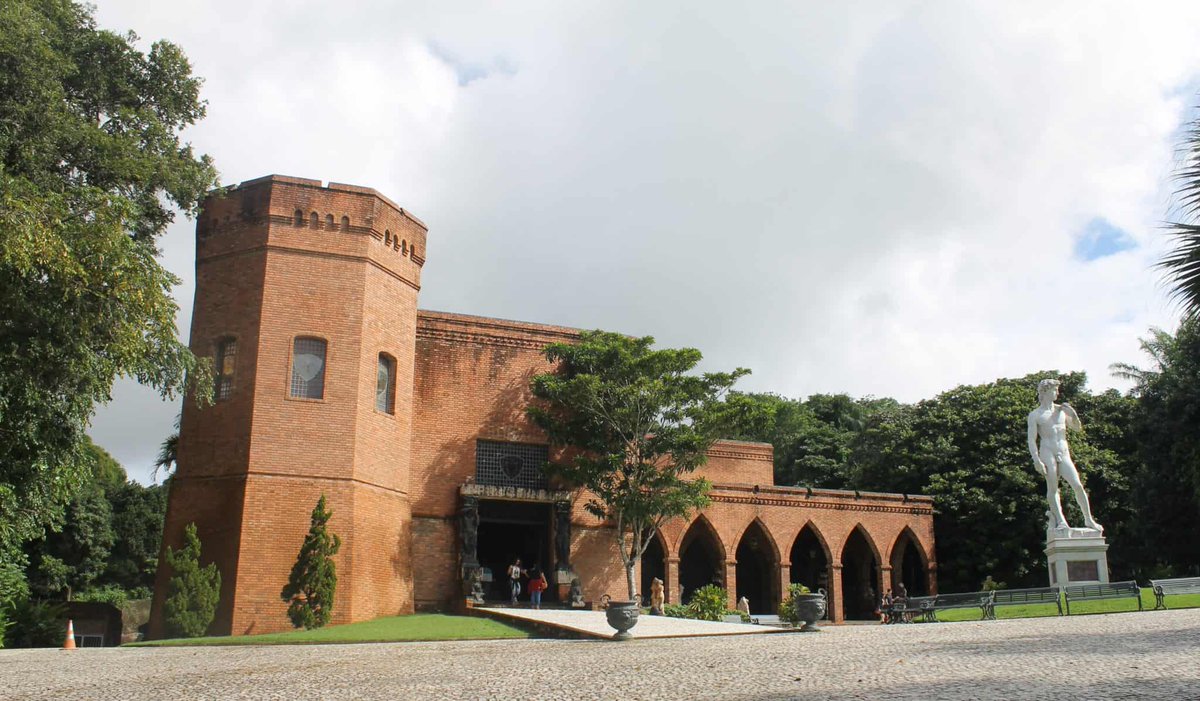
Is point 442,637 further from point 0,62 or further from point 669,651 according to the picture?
point 0,62

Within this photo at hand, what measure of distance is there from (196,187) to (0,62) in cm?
468

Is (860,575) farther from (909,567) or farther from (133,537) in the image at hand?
(133,537)

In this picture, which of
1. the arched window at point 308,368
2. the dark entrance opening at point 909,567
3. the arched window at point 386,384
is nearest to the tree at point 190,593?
the arched window at point 308,368

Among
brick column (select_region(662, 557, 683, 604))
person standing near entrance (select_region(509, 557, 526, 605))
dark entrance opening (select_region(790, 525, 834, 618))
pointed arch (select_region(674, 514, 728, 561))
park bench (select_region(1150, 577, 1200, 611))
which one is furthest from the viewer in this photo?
dark entrance opening (select_region(790, 525, 834, 618))

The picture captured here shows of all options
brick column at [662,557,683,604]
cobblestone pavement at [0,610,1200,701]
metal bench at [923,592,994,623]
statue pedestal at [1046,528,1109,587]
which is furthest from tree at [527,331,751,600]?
cobblestone pavement at [0,610,1200,701]

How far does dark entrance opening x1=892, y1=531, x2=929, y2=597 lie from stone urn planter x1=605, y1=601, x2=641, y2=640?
53.5 ft

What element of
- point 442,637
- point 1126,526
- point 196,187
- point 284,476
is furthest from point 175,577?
point 1126,526

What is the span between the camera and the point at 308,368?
20.9m

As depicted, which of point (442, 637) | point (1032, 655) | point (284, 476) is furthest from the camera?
point (284, 476)

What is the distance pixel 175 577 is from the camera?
60.7ft

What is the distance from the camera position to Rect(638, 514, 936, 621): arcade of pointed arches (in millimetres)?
26969

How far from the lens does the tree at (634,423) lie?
2256cm

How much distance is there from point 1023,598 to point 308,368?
1426 centimetres

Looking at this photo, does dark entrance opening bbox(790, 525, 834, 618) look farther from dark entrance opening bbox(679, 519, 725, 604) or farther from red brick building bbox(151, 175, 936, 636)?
red brick building bbox(151, 175, 936, 636)
